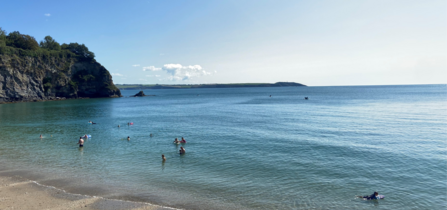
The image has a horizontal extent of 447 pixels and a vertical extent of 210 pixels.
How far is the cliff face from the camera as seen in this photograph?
340ft

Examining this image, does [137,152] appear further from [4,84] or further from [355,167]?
[4,84]

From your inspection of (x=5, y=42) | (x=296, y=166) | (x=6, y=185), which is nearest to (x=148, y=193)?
(x=6, y=185)

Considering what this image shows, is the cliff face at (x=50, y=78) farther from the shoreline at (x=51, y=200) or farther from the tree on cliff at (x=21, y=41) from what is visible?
the shoreline at (x=51, y=200)

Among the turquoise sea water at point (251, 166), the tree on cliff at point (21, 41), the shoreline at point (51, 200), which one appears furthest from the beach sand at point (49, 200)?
the tree on cliff at point (21, 41)

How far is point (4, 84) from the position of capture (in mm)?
101688

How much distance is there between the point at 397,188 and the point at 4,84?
133 metres

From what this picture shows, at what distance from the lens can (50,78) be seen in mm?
122062

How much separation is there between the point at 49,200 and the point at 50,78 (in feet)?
422

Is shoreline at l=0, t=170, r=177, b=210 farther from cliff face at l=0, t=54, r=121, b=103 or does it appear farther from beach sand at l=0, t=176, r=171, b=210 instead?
cliff face at l=0, t=54, r=121, b=103

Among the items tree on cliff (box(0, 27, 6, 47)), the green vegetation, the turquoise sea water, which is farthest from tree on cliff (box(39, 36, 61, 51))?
the turquoise sea water

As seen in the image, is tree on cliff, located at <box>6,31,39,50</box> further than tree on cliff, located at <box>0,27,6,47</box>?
Yes

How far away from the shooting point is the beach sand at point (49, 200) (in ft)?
55.4

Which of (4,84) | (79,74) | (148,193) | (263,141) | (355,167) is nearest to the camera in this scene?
(148,193)

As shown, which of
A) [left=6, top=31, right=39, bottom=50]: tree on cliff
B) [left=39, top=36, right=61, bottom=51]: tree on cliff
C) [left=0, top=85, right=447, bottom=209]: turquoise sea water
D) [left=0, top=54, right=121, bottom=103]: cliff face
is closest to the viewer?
[left=0, top=85, right=447, bottom=209]: turquoise sea water
